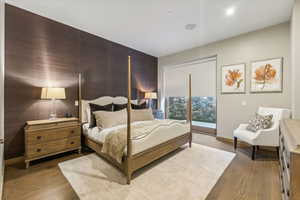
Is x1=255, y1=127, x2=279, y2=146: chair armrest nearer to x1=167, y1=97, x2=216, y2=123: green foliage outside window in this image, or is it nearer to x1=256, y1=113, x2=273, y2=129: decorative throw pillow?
x1=256, y1=113, x2=273, y2=129: decorative throw pillow

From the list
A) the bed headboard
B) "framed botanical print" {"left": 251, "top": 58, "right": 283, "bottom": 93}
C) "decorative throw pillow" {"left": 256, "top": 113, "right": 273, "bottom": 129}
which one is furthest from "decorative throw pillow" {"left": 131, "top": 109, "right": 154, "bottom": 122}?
"framed botanical print" {"left": 251, "top": 58, "right": 283, "bottom": 93}

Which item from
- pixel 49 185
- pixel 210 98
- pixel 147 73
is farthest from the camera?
pixel 147 73

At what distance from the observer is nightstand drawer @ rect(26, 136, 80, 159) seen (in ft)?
7.79

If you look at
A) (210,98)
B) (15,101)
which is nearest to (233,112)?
(210,98)

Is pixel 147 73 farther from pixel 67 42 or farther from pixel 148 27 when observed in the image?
pixel 67 42

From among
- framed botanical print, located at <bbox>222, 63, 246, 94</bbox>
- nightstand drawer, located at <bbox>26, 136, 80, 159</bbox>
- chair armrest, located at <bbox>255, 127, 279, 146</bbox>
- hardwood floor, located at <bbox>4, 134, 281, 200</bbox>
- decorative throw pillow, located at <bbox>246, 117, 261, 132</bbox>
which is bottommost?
hardwood floor, located at <bbox>4, 134, 281, 200</bbox>

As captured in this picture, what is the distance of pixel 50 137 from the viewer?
2564 millimetres

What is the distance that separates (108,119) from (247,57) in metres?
3.79

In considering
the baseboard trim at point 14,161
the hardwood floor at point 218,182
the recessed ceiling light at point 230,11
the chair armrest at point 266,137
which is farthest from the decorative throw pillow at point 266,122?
the baseboard trim at point 14,161

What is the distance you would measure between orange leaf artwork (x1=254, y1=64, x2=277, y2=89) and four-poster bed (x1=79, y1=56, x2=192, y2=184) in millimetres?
2029

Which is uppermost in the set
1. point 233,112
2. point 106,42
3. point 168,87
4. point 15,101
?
point 106,42

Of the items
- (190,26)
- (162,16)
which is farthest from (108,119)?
(190,26)

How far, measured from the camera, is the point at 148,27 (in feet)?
10.9

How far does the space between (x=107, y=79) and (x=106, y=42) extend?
107cm
